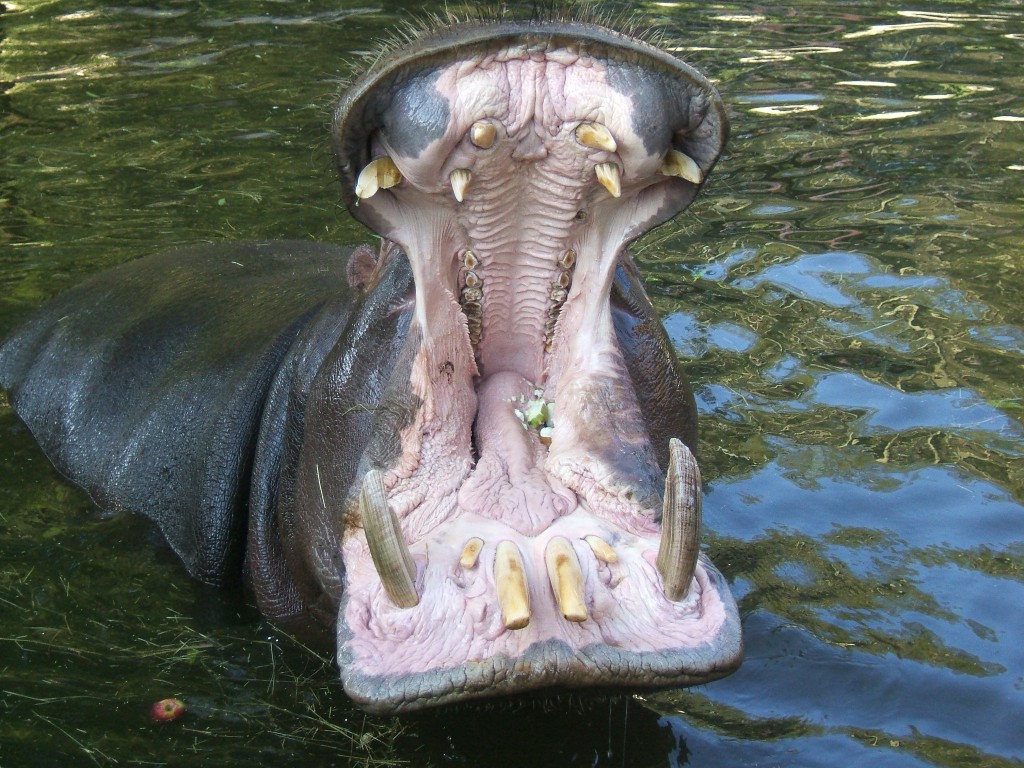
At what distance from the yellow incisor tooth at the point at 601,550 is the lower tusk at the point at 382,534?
461 mm

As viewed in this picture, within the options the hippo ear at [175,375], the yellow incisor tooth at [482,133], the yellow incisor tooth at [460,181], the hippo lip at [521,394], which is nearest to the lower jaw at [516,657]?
the hippo lip at [521,394]

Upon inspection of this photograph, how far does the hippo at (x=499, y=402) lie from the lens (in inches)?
116

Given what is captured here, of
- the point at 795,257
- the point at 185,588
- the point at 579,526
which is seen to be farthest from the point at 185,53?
the point at 579,526

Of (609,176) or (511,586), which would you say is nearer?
(511,586)

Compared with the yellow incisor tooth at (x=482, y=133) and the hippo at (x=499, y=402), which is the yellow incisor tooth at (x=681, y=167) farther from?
the yellow incisor tooth at (x=482, y=133)

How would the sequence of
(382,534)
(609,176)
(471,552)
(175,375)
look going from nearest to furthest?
(382,534)
(471,552)
(609,176)
(175,375)

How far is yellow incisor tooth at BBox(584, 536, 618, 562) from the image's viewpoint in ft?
10.1

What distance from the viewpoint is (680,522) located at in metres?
2.92

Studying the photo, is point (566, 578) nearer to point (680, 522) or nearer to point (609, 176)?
point (680, 522)

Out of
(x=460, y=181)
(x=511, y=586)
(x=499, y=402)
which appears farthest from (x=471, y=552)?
(x=460, y=181)

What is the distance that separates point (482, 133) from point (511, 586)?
105cm

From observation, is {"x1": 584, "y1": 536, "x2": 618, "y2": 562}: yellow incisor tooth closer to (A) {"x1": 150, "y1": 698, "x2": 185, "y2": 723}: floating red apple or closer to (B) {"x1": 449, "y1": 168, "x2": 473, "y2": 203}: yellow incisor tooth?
(B) {"x1": 449, "y1": 168, "x2": 473, "y2": 203}: yellow incisor tooth

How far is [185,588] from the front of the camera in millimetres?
4777

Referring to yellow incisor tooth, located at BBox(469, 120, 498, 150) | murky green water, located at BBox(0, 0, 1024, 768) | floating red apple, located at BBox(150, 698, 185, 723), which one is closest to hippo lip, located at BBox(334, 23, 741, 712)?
yellow incisor tooth, located at BBox(469, 120, 498, 150)
